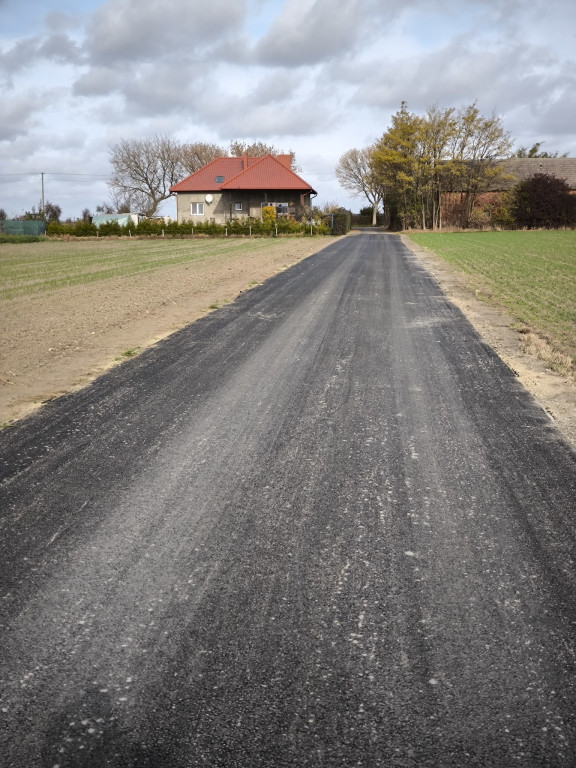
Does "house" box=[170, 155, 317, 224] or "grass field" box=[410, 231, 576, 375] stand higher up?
"house" box=[170, 155, 317, 224]

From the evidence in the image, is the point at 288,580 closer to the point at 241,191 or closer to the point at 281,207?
the point at 281,207

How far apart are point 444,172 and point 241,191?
17.4m

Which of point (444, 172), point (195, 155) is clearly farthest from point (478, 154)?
point (195, 155)

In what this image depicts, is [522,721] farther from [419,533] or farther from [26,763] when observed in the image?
[26,763]

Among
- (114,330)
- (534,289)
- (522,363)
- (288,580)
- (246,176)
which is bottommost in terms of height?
(288,580)

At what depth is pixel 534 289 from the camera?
Answer: 14.6m

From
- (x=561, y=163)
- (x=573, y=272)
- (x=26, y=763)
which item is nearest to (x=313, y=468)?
(x=26, y=763)

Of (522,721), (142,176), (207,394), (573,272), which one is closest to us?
(522,721)

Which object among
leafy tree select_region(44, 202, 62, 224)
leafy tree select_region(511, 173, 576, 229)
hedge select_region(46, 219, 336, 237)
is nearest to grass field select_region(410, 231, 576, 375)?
hedge select_region(46, 219, 336, 237)

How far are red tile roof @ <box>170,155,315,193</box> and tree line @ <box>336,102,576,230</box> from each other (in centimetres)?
768

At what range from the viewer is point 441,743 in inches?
87.4

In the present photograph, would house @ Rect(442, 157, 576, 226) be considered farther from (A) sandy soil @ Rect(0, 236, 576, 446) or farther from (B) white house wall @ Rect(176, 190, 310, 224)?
(A) sandy soil @ Rect(0, 236, 576, 446)

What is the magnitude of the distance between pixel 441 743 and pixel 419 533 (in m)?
1.49

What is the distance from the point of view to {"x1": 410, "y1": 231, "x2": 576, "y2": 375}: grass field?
873 centimetres
